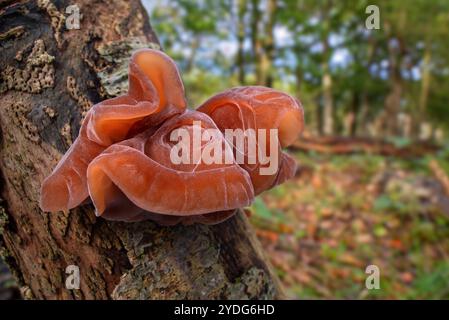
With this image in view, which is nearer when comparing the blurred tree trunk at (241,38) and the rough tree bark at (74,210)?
the rough tree bark at (74,210)

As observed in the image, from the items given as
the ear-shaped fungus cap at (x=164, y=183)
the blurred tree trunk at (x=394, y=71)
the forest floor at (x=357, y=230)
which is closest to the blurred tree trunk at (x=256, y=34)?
the forest floor at (x=357, y=230)

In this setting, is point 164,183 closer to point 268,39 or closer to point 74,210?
point 74,210

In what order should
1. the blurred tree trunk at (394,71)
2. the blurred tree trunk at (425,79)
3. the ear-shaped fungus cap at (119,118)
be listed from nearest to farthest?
the ear-shaped fungus cap at (119,118) < the blurred tree trunk at (394,71) < the blurred tree trunk at (425,79)

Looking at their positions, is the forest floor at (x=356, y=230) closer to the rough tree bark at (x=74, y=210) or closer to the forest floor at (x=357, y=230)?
the forest floor at (x=357, y=230)

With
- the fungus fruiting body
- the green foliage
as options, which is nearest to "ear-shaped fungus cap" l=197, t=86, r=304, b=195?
the fungus fruiting body

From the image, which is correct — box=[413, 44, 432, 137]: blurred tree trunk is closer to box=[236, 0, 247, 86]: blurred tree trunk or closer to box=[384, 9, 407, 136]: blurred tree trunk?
box=[384, 9, 407, 136]: blurred tree trunk
